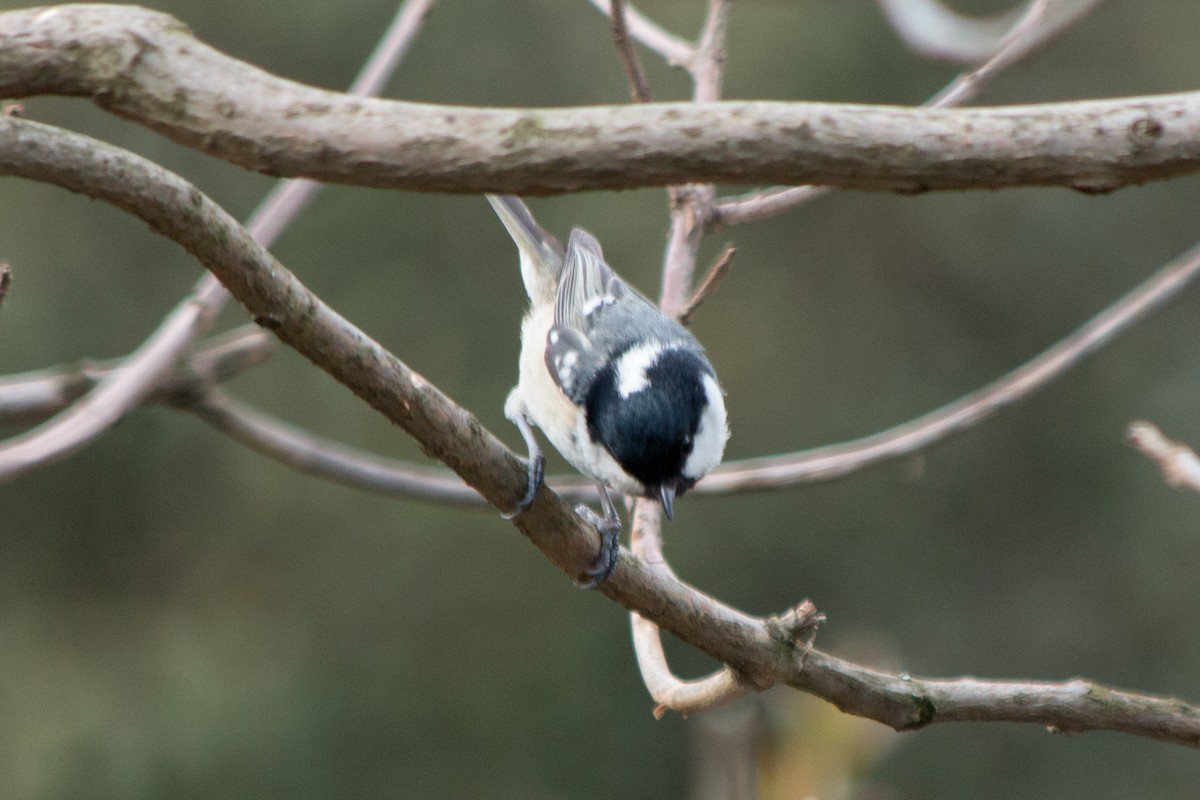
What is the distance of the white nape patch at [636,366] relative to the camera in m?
2.15

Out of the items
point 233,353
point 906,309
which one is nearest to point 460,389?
point 906,309

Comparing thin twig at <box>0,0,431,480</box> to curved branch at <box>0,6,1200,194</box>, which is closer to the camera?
curved branch at <box>0,6,1200,194</box>

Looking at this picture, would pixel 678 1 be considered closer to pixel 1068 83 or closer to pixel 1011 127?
pixel 1068 83

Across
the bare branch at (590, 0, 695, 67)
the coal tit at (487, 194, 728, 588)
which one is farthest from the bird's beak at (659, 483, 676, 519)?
the bare branch at (590, 0, 695, 67)

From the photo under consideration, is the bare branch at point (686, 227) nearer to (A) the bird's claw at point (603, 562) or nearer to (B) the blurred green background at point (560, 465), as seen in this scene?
(A) the bird's claw at point (603, 562)

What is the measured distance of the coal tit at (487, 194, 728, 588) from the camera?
2064 mm

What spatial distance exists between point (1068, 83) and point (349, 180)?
6.61 meters

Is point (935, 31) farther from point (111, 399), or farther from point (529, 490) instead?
point (111, 399)

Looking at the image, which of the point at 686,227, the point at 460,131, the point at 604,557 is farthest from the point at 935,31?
the point at 460,131

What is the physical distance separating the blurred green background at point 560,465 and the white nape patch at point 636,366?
3.40 meters

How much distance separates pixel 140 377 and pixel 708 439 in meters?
0.91

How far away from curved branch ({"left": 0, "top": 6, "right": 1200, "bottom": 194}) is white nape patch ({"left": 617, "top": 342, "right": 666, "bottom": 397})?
1.02 metres

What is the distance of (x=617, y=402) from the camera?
6.99 ft

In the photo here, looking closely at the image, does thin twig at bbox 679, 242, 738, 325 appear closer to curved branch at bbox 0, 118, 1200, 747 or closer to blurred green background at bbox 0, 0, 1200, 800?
curved branch at bbox 0, 118, 1200, 747
